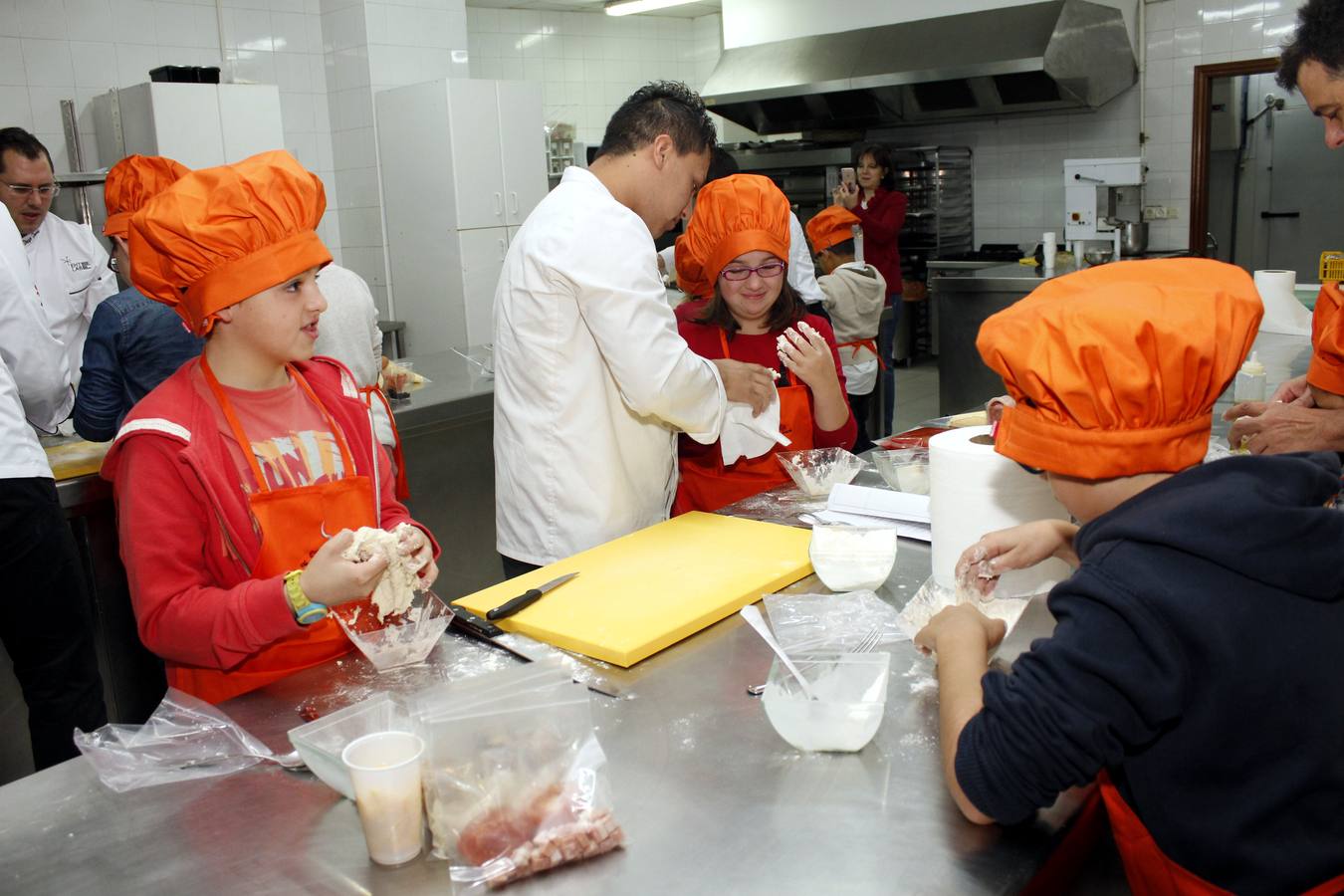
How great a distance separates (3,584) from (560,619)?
1.68 m

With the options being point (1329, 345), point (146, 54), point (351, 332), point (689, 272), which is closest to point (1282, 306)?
point (1329, 345)

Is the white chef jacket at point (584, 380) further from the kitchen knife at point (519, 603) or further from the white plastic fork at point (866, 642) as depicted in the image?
the white plastic fork at point (866, 642)

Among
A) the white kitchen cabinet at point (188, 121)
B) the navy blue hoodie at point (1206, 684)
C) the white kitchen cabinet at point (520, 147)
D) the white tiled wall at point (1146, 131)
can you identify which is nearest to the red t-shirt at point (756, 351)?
the navy blue hoodie at point (1206, 684)

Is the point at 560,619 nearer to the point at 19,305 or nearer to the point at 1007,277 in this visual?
the point at 19,305

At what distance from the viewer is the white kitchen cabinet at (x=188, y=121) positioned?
5.38m

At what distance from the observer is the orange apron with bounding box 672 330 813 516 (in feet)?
8.35

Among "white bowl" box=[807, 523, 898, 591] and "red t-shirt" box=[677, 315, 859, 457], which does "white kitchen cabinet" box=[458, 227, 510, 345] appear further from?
"white bowl" box=[807, 523, 898, 591]

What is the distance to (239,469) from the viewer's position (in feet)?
5.42

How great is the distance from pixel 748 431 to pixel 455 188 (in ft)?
14.1

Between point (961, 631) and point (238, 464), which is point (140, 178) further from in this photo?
point (961, 631)

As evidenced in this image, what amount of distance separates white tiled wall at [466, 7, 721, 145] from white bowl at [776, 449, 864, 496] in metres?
6.99

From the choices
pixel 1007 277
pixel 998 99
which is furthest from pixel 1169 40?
pixel 1007 277

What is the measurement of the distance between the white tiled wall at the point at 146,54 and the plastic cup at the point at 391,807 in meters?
5.84

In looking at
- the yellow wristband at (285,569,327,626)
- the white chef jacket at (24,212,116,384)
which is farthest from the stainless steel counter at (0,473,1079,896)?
the white chef jacket at (24,212,116,384)
